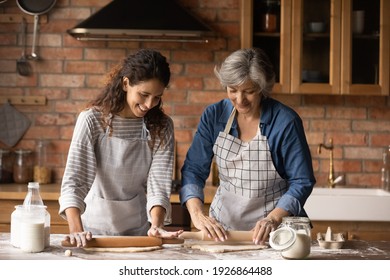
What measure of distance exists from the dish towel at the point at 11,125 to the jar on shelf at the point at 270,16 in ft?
4.92

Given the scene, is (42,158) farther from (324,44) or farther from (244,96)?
(244,96)

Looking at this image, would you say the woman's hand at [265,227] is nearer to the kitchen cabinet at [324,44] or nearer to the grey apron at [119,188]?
the grey apron at [119,188]

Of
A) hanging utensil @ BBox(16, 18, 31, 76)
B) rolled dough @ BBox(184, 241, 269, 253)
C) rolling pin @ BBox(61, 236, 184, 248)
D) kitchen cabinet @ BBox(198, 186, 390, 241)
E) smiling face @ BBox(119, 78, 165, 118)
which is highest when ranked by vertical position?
hanging utensil @ BBox(16, 18, 31, 76)

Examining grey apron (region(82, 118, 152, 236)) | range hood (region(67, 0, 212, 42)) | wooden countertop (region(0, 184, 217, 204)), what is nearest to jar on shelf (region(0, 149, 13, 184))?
wooden countertop (region(0, 184, 217, 204))

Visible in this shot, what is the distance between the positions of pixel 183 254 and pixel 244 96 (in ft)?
2.05

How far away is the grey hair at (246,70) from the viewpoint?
2512mm

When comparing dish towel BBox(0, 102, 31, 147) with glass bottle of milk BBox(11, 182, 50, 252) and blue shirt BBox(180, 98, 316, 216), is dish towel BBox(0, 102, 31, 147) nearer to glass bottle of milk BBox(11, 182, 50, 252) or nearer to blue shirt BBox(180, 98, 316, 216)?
blue shirt BBox(180, 98, 316, 216)

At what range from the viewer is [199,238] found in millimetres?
2410

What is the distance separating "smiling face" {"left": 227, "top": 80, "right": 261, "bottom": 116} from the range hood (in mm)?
1348

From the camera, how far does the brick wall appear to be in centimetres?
427

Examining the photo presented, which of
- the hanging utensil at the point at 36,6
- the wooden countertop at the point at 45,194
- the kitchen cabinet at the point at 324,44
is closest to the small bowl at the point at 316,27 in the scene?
the kitchen cabinet at the point at 324,44
